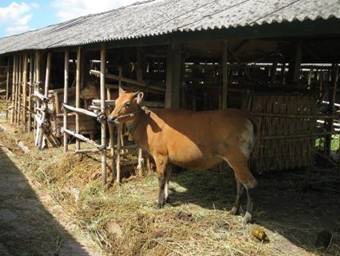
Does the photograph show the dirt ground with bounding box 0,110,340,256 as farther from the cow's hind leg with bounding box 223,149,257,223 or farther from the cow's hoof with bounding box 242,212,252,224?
the cow's hind leg with bounding box 223,149,257,223

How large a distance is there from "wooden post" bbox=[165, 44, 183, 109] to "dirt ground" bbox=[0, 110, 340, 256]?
1528 mm

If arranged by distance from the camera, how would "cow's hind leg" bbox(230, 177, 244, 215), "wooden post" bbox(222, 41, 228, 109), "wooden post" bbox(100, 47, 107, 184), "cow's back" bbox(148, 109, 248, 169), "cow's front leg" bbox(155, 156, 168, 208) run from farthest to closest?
1. "wooden post" bbox(100, 47, 107, 184)
2. "wooden post" bbox(222, 41, 228, 109)
3. "cow's front leg" bbox(155, 156, 168, 208)
4. "cow's hind leg" bbox(230, 177, 244, 215)
5. "cow's back" bbox(148, 109, 248, 169)

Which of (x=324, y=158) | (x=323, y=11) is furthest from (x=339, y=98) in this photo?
(x=323, y=11)

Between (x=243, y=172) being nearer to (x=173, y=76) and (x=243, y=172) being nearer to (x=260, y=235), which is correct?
(x=260, y=235)

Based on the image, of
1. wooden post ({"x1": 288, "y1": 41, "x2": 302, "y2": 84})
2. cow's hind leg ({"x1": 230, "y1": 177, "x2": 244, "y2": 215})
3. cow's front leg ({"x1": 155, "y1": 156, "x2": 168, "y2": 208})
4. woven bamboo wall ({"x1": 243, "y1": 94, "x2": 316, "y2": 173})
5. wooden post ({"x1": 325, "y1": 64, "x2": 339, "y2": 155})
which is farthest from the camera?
wooden post ({"x1": 325, "y1": 64, "x2": 339, "y2": 155})

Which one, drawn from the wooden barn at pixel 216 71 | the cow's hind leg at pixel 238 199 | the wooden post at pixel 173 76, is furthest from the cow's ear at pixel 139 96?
the cow's hind leg at pixel 238 199

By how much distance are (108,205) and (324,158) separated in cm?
586

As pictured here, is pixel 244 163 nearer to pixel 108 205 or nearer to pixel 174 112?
pixel 174 112

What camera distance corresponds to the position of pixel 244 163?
6879 millimetres

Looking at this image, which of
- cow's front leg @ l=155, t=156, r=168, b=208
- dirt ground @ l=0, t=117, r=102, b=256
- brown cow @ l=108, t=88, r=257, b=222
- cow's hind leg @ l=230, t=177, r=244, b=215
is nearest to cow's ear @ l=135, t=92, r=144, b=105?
brown cow @ l=108, t=88, r=257, b=222

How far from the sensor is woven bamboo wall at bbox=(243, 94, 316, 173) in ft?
30.7

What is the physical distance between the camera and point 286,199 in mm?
8406

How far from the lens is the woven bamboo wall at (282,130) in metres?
9.34

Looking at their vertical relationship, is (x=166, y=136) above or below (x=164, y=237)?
above
